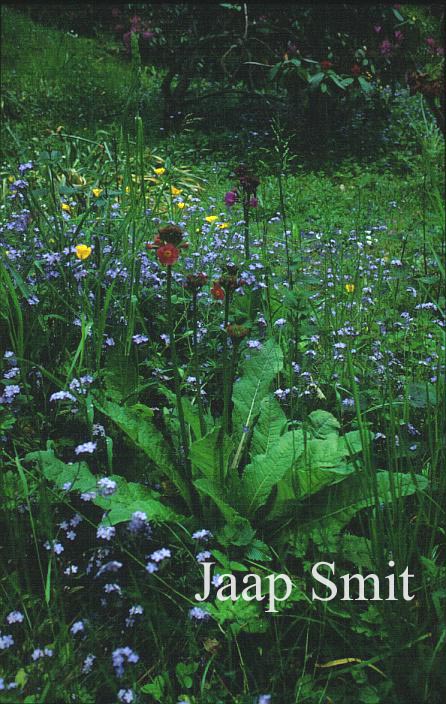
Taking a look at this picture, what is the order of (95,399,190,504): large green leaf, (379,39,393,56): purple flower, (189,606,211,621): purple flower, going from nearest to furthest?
1. (189,606,211,621): purple flower
2. (95,399,190,504): large green leaf
3. (379,39,393,56): purple flower

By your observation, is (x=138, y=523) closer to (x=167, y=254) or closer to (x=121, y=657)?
(x=121, y=657)

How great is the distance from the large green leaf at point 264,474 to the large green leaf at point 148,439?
0.17 meters

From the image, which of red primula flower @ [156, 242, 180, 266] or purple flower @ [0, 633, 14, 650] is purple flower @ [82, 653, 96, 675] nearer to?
purple flower @ [0, 633, 14, 650]

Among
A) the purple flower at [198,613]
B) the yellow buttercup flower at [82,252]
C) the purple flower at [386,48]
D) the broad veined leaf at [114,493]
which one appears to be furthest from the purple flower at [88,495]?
the purple flower at [386,48]

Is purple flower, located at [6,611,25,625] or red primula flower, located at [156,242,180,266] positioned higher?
red primula flower, located at [156,242,180,266]

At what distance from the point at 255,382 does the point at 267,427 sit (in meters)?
0.19

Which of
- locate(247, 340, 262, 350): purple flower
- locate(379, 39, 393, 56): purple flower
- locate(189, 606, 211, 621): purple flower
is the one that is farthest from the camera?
locate(379, 39, 393, 56): purple flower

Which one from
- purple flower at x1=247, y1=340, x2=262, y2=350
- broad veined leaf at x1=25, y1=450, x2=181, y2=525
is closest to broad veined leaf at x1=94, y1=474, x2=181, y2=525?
broad veined leaf at x1=25, y1=450, x2=181, y2=525

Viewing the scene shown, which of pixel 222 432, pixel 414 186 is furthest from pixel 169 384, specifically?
pixel 414 186

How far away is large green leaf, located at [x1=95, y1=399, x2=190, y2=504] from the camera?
1714 mm

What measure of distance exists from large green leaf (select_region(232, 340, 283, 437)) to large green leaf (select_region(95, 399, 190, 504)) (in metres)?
0.27

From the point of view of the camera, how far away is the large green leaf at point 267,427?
1.83 metres

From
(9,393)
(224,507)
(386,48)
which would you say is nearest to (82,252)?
(9,393)

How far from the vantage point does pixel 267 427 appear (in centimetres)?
185
